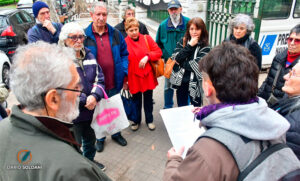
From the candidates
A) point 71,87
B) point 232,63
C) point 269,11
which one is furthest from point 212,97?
point 269,11

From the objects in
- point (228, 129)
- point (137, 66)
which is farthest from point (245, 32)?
point (228, 129)

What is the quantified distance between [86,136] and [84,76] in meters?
0.76

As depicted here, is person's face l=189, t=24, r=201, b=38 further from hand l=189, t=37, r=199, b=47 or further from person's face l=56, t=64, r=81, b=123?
person's face l=56, t=64, r=81, b=123

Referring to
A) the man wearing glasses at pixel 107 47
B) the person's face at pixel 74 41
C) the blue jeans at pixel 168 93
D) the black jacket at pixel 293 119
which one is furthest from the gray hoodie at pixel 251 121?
the blue jeans at pixel 168 93

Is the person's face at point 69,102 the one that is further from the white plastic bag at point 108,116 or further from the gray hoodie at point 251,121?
the white plastic bag at point 108,116

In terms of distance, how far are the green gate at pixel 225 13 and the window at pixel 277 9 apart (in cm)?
73

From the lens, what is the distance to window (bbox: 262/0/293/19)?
4.84 meters

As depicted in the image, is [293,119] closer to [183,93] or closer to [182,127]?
[182,127]

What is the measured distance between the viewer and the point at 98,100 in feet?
8.01

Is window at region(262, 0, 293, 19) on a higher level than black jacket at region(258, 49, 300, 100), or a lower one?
higher

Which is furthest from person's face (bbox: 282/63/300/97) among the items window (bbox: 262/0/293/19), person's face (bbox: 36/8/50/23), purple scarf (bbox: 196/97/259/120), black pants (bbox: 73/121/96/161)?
window (bbox: 262/0/293/19)

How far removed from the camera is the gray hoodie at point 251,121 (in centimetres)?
100

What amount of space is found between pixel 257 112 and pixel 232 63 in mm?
283

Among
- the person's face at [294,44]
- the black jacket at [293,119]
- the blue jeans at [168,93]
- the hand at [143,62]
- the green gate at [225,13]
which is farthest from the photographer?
the green gate at [225,13]
